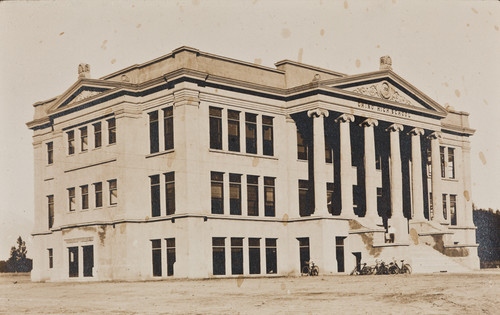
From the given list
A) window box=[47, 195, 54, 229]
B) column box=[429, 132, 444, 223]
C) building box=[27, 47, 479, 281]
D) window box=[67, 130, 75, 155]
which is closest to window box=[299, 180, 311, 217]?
building box=[27, 47, 479, 281]

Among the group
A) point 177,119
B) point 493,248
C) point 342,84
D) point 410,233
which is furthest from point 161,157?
point 493,248

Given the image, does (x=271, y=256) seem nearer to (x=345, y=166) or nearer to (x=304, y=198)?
(x=304, y=198)

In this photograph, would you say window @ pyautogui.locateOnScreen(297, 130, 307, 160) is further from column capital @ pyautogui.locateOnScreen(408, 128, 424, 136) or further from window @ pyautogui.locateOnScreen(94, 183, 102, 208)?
window @ pyautogui.locateOnScreen(94, 183, 102, 208)

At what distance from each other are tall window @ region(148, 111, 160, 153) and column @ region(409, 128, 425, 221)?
2160 centimetres

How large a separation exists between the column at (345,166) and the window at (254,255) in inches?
261

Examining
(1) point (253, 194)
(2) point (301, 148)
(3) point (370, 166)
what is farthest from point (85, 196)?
(3) point (370, 166)

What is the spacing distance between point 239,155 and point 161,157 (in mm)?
5364

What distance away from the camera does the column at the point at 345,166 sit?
5362 centimetres

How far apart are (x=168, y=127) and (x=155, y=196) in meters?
4.73

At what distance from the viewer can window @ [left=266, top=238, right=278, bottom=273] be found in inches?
2068

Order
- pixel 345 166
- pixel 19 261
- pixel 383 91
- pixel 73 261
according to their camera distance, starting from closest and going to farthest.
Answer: pixel 73 261
pixel 345 166
pixel 383 91
pixel 19 261

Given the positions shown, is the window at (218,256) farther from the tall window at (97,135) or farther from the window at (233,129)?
the tall window at (97,135)

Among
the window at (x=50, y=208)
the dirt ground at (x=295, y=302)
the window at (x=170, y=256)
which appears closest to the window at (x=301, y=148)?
the window at (x=170, y=256)

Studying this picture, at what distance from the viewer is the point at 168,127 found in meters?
49.8
